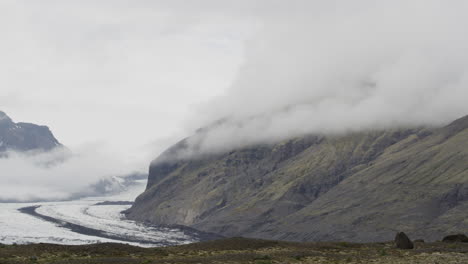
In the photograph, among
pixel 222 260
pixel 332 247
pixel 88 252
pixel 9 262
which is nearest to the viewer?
pixel 9 262

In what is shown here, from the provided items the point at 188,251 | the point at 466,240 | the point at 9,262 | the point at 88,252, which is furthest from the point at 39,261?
the point at 466,240

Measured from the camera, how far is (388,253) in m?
59.0

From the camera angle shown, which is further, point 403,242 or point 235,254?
point 403,242

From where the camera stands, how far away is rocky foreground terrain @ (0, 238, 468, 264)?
2052 inches

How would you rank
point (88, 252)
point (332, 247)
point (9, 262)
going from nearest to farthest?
point (9, 262)
point (88, 252)
point (332, 247)

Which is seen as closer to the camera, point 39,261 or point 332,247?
point 39,261

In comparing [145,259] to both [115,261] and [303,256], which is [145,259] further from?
[303,256]

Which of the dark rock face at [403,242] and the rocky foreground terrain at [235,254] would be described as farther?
the dark rock face at [403,242]

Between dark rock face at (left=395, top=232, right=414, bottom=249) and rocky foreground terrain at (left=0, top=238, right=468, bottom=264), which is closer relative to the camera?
rocky foreground terrain at (left=0, top=238, right=468, bottom=264)

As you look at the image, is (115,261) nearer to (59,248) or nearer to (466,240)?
(59,248)

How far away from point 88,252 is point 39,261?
7.33 m

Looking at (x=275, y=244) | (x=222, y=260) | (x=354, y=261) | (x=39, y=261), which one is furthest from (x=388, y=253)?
(x=39, y=261)

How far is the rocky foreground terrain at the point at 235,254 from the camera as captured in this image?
5212cm

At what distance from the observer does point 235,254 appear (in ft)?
188
